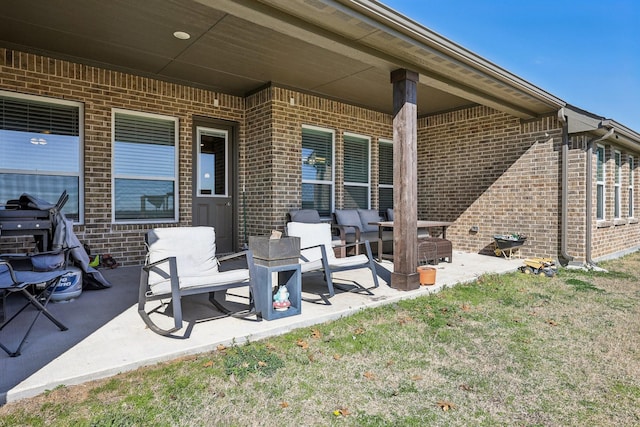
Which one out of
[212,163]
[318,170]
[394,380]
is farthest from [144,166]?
[394,380]

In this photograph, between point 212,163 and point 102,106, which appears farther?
point 212,163

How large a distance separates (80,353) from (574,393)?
317 centimetres

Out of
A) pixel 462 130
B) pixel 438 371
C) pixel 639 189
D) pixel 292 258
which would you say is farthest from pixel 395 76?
pixel 639 189

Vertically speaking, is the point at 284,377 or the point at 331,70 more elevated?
the point at 331,70

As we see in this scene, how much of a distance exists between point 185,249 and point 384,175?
5918 mm

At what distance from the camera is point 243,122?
7113mm

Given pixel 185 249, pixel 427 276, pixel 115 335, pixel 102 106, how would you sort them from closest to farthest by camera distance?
1. pixel 115 335
2. pixel 185 249
3. pixel 427 276
4. pixel 102 106

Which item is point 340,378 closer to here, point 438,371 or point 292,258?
point 438,371

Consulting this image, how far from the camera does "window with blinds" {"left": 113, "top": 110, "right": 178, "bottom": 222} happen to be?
5918 mm

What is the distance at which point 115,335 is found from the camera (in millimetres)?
2916

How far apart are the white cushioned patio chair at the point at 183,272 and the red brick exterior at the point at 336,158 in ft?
8.93

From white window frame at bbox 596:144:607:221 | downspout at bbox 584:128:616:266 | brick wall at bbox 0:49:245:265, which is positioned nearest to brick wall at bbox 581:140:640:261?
white window frame at bbox 596:144:607:221

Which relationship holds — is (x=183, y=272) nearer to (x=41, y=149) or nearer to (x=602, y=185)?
(x=41, y=149)

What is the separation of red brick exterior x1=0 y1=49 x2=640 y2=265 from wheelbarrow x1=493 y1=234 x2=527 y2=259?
200 millimetres
